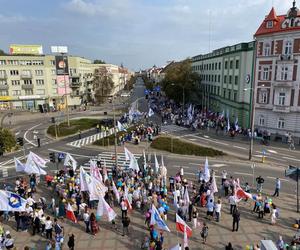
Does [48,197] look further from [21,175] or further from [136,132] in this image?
[136,132]

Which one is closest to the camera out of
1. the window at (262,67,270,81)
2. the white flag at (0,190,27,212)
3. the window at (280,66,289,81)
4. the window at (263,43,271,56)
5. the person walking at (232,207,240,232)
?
the white flag at (0,190,27,212)

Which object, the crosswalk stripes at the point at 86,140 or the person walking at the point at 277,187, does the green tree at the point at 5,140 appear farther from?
the person walking at the point at 277,187

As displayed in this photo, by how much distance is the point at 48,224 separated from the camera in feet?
51.3

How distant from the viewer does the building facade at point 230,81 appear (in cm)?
4509

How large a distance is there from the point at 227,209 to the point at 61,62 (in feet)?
170

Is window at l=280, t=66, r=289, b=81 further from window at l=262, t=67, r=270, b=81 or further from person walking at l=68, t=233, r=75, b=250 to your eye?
person walking at l=68, t=233, r=75, b=250

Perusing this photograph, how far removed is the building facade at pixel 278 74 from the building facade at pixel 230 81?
7.03 ft

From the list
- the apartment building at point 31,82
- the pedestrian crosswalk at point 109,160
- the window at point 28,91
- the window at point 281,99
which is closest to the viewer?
the pedestrian crosswalk at point 109,160

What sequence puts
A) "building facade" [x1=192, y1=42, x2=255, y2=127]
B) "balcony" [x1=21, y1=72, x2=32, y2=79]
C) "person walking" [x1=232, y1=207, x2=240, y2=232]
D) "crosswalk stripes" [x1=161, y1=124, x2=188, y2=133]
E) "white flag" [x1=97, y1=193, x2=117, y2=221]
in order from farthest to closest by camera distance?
"balcony" [x1=21, y1=72, x2=32, y2=79] → "crosswalk stripes" [x1=161, y1=124, x2=188, y2=133] → "building facade" [x1=192, y1=42, x2=255, y2=127] → "person walking" [x1=232, y1=207, x2=240, y2=232] → "white flag" [x1=97, y1=193, x2=117, y2=221]

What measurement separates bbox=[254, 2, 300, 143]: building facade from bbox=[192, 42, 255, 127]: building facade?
2143 millimetres

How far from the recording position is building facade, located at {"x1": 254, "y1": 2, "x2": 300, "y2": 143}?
122 feet

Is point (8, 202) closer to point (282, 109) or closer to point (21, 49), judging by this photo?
point (282, 109)

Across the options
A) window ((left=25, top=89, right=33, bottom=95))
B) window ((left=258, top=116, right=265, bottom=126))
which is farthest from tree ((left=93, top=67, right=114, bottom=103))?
window ((left=258, top=116, right=265, bottom=126))

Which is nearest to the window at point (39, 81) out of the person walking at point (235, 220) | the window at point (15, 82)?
the window at point (15, 82)
